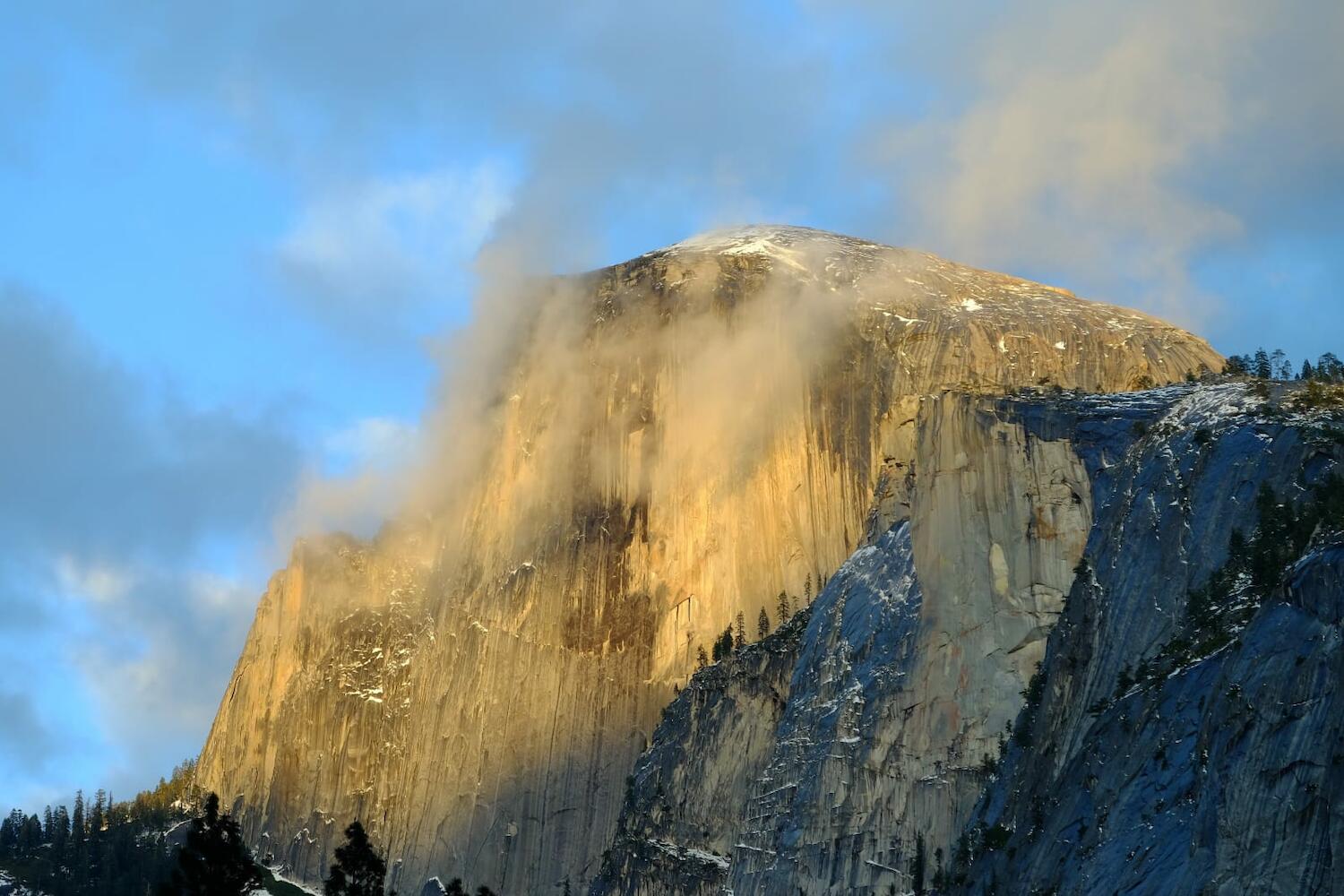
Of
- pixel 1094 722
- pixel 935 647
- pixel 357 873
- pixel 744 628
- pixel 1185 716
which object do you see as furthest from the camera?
pixel 744 628

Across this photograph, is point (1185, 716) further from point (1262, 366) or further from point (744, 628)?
point (744, 628)

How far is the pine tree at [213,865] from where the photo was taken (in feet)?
240

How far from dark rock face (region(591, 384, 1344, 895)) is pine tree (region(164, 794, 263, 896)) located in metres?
29.2

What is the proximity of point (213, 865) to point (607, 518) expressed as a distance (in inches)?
3850

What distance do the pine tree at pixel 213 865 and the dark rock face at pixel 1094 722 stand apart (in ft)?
95.8

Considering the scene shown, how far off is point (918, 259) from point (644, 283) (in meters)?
23.2

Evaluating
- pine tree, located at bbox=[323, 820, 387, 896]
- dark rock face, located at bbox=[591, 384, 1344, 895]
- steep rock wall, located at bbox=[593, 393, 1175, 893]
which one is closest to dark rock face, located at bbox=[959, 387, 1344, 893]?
dark rock face, located at bbox=[591, 384, 1344, 895]

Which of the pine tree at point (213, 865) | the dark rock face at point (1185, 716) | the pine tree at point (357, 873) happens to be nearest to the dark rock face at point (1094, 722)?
the dark rock face at point (1185, 716)

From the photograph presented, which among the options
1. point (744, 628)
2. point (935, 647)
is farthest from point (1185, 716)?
point (744, 628)

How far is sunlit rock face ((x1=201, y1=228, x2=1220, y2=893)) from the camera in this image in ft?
516

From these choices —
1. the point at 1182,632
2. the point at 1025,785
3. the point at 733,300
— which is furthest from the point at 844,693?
the point at 733,300

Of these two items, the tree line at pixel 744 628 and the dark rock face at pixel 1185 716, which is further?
the tree line at pixel 744 628

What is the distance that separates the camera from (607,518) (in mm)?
170500

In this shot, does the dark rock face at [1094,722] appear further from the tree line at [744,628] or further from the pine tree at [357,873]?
the pine tree at [357,873]
